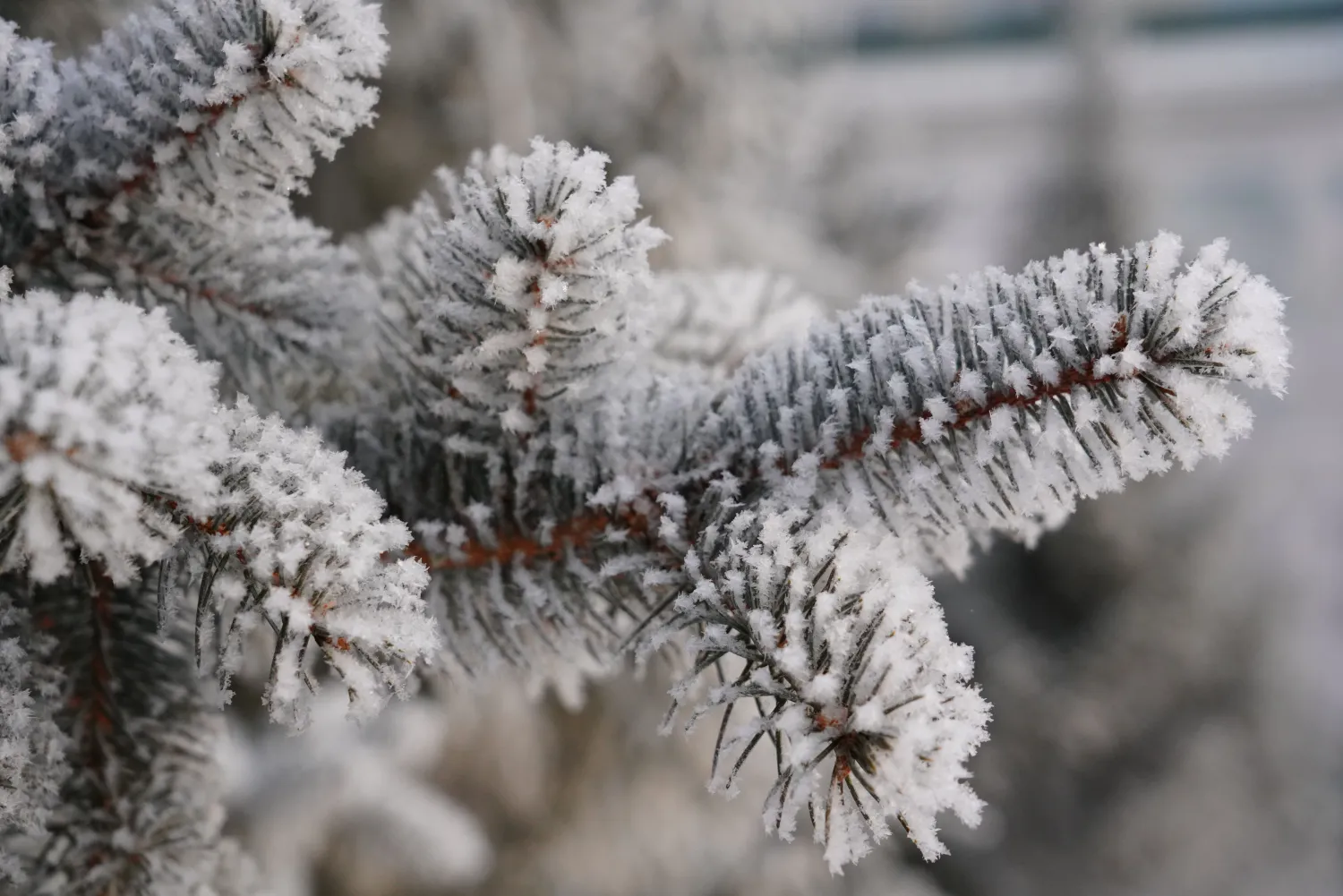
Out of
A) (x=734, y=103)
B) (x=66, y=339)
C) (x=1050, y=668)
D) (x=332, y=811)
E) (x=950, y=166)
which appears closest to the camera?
(x=66, y=339)

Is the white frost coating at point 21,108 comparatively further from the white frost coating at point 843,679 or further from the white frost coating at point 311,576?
the white frost coating at point 843,679

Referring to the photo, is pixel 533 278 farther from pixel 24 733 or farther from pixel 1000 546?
pixel 1000 546

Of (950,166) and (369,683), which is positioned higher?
(950,166)

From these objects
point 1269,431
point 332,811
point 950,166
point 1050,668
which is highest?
point 950,166

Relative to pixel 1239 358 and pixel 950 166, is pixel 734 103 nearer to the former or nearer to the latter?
pixel 1239 358

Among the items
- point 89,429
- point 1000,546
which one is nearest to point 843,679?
point 89,429

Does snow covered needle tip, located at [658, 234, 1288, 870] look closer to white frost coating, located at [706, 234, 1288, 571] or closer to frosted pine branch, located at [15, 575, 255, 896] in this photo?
white frost coating, located at [706, 234, 1288, 571]

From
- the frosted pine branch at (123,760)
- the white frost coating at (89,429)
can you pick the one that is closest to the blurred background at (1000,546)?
the frosted pine branch at (123,760)

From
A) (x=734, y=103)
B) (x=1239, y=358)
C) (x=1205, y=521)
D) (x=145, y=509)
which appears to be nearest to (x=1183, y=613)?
(x=1205, y=521)
